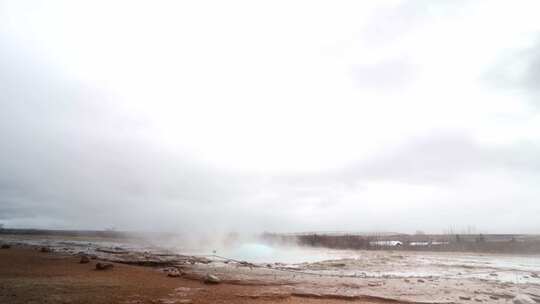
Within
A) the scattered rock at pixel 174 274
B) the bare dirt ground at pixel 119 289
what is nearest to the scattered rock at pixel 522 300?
the bare dirt ground at pixel 119 289

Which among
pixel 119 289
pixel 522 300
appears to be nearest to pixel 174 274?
pixel 119 289

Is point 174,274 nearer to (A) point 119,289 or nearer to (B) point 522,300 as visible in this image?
(A) point 119,289

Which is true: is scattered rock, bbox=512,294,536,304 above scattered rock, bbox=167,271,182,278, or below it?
below

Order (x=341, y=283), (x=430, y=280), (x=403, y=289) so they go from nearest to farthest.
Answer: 1. (x=403, y=289)
2. (x=341, y=283)
3. (x=430, y=280)

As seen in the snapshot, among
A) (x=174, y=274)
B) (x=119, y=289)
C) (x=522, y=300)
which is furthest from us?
(x=174, y=274)

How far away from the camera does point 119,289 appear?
21.0 m

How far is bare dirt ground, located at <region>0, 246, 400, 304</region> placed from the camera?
1866cm

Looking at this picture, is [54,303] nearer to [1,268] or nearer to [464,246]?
[1,268]

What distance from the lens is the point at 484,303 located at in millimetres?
21078

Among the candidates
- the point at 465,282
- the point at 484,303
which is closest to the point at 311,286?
the point at 484,303

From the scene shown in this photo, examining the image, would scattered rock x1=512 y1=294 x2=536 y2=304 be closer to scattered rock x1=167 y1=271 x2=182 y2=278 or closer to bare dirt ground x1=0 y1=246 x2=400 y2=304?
bare dirt ground x1=0 y1=246 x2=400 y2=304

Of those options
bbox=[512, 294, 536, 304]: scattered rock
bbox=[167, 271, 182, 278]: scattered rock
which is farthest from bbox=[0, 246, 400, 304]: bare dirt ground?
bbox=[512, 294, 536, 304]: scattered rock

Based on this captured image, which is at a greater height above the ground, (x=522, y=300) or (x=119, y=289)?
(x=119, y=289)

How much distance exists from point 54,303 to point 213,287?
899cm
